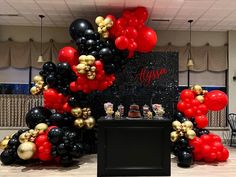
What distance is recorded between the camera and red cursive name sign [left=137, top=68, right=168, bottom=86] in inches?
208

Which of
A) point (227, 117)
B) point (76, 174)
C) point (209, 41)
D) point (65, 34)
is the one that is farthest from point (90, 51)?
point (227, 117)

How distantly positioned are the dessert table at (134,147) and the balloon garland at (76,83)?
2.20 feet

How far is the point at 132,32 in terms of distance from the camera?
4715mm

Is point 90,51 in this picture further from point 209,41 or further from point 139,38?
point 209,41

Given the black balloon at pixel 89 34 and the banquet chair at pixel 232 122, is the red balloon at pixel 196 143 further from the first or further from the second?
the black balloon at pixel 89 34

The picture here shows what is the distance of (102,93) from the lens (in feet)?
17.7

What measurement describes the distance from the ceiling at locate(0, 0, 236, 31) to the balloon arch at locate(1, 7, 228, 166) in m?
0.40

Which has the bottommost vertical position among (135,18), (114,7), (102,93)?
(102,93)

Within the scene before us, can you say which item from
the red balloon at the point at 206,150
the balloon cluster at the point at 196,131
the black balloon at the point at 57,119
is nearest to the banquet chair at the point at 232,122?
the balloon cluster at the point at 196,131

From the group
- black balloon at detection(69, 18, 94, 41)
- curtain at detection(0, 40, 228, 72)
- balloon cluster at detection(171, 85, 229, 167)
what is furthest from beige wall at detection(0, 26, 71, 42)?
balloon cluster at detection(171, 85, 229, 167)

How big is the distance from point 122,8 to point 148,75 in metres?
1.52

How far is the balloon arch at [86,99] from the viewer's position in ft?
14.7

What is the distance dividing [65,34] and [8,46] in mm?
1597

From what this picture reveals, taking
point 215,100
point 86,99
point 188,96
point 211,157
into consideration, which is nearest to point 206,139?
point 211,157
